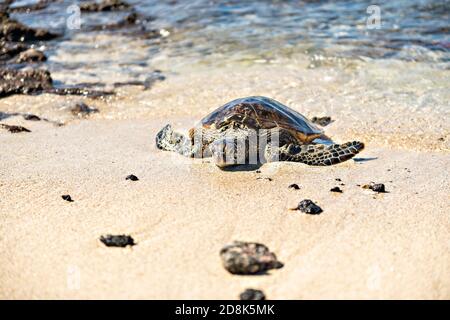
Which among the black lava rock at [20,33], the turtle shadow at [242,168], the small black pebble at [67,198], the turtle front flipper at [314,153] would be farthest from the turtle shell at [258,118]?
A: the black lava rock at [20,33]

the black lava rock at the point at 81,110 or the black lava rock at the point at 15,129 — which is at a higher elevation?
the black lava rock at the point at 15,129

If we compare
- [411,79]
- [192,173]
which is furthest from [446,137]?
[192,173]

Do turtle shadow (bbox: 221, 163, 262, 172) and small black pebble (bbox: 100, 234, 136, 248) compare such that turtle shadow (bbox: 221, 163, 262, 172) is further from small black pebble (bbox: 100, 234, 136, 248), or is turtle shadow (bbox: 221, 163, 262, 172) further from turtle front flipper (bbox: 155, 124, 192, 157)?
small black pebble (bbox: 100, 234, 136, 248)

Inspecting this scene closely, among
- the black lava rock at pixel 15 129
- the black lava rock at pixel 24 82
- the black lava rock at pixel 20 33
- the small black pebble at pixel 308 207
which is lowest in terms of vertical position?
the small black pebble at pixel 308 207

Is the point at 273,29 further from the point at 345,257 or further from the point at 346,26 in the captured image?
the point at 345,257

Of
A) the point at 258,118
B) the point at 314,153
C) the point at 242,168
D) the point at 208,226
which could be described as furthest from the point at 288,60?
the point at 208,226

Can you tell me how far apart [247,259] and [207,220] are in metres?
0.72

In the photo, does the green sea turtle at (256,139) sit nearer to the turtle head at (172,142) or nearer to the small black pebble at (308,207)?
Answer: the turtle head at (172,142)

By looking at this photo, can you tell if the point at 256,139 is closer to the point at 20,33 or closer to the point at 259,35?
the point at 259,35

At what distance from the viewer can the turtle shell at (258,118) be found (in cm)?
526

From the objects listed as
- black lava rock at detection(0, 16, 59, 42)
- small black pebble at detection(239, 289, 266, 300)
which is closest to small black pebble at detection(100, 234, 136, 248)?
small black pebble at detection(239, 289, 266, 300)
